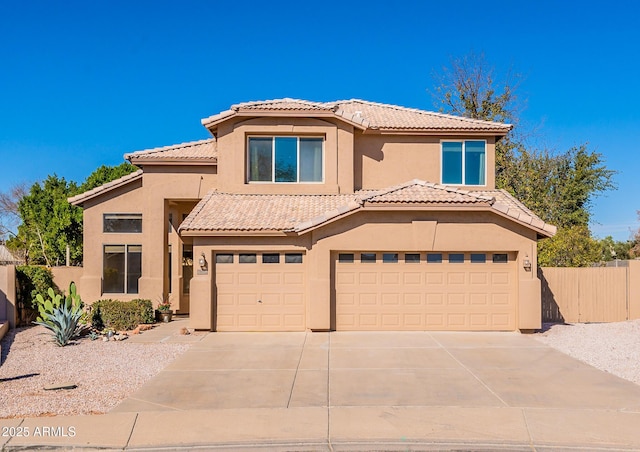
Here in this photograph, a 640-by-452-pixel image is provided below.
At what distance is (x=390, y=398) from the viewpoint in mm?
8812

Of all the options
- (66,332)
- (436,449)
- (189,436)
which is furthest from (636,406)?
(66,332)

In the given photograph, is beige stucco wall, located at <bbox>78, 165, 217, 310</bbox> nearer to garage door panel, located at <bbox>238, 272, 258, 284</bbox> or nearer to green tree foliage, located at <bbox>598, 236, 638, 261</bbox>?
garage door panel, located at <bbox>238, 272, 258, 284</bbox>

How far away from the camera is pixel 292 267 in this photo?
1545 cm

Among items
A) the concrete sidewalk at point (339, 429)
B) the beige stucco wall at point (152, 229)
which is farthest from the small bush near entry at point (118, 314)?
the concrete sidewalk at point (339, 429)

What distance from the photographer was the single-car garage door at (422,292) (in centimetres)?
1530

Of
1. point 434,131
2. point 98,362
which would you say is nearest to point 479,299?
point 434,131

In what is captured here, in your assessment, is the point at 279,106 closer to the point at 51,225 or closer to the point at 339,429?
the point at 339,429

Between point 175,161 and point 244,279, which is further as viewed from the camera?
point 175,161

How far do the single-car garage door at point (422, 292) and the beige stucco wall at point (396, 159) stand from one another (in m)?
4.20

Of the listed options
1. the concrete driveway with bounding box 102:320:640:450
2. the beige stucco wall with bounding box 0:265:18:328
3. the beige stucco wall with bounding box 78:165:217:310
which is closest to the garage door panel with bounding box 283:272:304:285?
the concrete driveway with bounding box 102:320:640:450

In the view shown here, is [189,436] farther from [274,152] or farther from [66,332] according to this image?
[274,152]

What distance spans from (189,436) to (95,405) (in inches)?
84.6

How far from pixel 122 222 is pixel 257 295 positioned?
679 cm

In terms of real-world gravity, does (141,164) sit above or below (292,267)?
above
